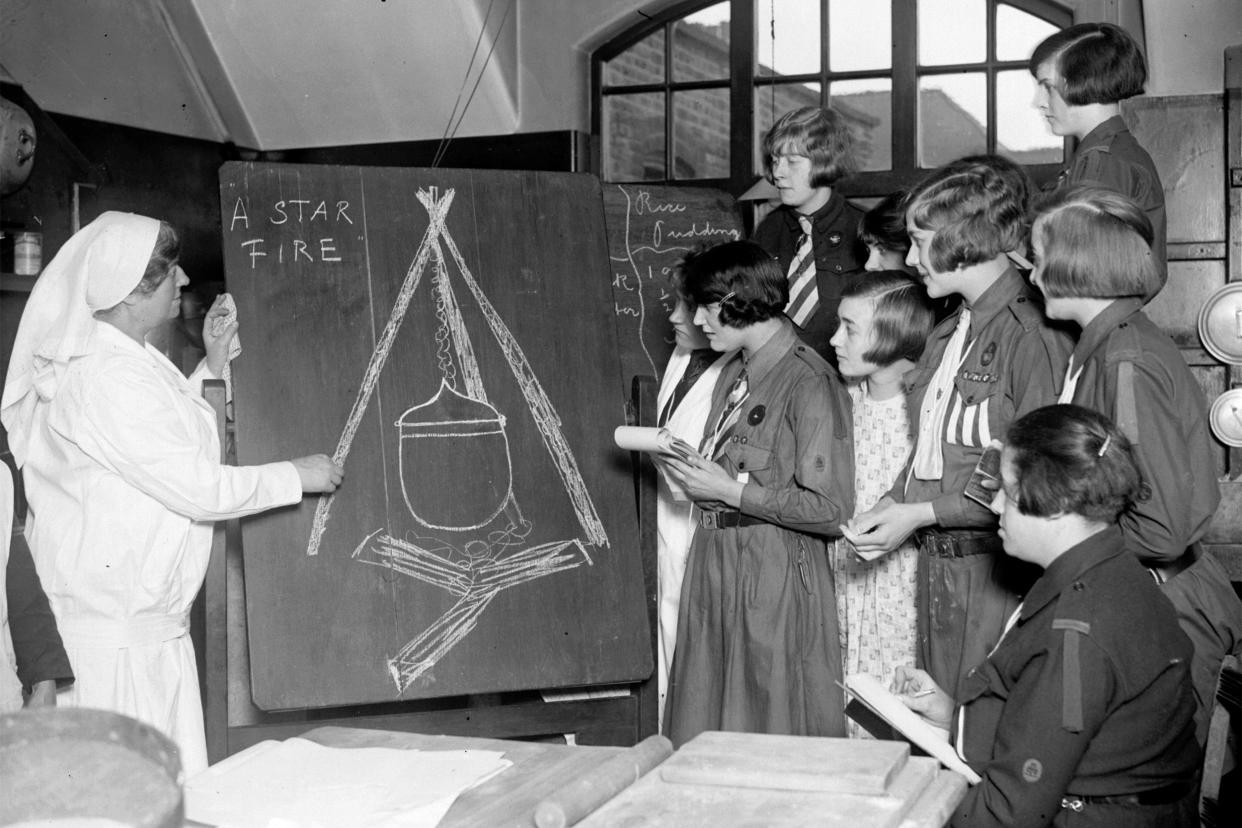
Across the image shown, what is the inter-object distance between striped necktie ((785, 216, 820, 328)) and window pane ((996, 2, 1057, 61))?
6.59ft

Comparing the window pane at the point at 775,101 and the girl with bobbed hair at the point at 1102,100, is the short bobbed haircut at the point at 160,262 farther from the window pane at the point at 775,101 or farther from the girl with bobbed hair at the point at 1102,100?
the window pane at the point at 775,101

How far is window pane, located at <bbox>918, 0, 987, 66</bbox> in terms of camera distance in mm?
5266

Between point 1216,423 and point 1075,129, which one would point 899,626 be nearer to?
point 1075,129

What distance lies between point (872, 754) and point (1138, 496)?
881 millimetres

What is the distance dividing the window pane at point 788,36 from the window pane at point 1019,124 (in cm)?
77

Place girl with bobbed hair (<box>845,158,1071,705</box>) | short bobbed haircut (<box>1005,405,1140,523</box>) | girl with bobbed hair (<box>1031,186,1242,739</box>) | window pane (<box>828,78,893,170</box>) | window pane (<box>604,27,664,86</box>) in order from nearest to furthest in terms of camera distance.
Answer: short bobbed haircut (<box>1005,405,1140,523</box>)
girl with bobbed hair (<box>1031,186,1242,739</box>)
girl with bobbed hair (<box>845,158,1071,705</box>)
window pane (<box>828,78,893,170</box>)
window pane (<box>604,27,664,86</box>)

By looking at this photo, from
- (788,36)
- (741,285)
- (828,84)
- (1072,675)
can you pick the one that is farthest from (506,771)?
(788,36)

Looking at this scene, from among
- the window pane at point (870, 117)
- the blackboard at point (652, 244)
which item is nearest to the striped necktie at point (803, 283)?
the blackboard at point (652, 244)

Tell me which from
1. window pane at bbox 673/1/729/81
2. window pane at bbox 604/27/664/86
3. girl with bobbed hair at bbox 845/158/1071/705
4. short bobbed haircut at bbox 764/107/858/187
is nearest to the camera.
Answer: girl with bobbed hair at bbox 845/158/1071/705

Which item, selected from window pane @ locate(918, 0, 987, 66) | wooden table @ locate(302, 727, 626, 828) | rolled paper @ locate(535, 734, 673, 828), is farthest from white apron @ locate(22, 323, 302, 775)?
window pane @ locate(918, 0, 987, 66)

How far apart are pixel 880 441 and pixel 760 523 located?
1.16ft

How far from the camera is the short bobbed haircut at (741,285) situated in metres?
3.20

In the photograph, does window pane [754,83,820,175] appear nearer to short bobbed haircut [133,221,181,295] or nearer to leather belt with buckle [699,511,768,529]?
leather belt with buckle [699,511,768,529]

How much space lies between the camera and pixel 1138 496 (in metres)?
2.32
